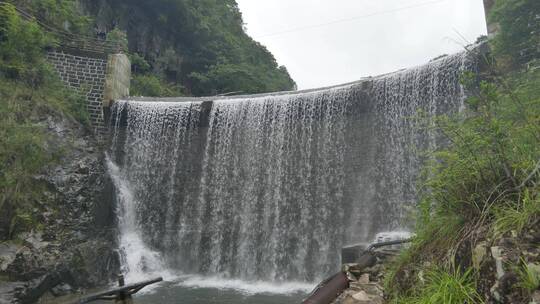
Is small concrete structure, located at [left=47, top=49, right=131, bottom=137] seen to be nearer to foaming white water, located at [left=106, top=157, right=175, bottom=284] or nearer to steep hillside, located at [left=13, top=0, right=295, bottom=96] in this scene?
foaming white water, located at [left=106, top=157, right=175, bottom=284]

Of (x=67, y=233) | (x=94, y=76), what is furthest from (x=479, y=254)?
(x=94, y=76)

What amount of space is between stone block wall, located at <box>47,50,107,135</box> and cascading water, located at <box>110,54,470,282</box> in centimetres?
95

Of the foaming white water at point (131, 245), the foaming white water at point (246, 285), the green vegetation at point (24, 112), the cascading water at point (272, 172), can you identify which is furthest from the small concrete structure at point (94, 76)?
the foaming white water at point (246, 285)

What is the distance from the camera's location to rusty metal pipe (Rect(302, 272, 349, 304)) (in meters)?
3.71

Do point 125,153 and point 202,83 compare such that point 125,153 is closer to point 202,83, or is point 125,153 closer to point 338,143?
point 338,143

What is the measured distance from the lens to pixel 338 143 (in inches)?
519

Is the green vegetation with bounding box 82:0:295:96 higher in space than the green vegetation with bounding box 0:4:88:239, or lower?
higher

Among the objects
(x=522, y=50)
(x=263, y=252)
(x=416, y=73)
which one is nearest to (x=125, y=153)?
(x=263, y=252)

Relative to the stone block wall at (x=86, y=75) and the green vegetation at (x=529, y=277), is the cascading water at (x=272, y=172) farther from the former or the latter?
the green vegetation at (x=529, y=277)

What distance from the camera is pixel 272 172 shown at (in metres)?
13.7

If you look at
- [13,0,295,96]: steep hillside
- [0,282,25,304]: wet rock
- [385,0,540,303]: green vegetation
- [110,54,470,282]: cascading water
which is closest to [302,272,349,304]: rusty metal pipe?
[385,0,540,303]: green vegetation

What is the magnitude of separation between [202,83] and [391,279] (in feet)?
75.9

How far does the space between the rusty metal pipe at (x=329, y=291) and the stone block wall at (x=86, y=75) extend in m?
13.8

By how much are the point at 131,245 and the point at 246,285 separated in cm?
459
